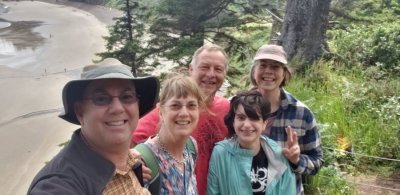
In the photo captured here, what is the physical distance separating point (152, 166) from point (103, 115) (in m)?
0.49

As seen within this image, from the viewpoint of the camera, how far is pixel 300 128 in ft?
9.77

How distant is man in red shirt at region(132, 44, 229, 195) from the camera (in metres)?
2.74

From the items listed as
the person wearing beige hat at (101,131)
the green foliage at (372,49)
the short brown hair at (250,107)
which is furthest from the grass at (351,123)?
the person wearing beige hat at (101,131)

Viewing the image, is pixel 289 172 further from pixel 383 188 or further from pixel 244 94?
pixel 383 188

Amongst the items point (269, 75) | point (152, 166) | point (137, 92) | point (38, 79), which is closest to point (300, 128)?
point (269, 75)

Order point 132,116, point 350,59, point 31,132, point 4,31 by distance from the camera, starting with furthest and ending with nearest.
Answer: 1. point 4,31
2. point 31,132
3. point 350,59
4. point 132,116

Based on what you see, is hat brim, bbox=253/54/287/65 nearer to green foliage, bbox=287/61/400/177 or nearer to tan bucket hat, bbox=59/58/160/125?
tan bucket hat, bbox=59/58/160/125

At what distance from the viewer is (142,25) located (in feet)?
36.9

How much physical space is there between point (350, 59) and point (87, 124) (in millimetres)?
8346

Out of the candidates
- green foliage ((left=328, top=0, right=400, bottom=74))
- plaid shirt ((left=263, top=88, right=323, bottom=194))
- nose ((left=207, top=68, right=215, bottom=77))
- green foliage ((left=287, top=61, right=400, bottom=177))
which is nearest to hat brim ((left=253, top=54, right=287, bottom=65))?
plaid shirt ((left=263, top=88, right=323, bottom=194))

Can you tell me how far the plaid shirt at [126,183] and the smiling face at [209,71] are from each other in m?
1.08

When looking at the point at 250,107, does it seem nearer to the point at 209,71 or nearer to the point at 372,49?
the point at 209,71

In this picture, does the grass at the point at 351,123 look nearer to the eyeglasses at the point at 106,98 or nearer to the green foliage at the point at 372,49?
the green foliage at the point at 372,49

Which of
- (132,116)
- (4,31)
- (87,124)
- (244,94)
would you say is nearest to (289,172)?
(244,94)
